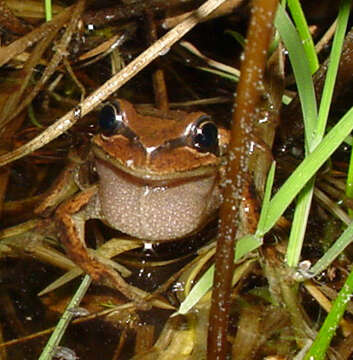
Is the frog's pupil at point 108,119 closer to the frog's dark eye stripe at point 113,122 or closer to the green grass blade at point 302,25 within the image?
the frog's dark eye stripe at point 113,122

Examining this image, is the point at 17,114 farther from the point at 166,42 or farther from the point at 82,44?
the point at 166,42

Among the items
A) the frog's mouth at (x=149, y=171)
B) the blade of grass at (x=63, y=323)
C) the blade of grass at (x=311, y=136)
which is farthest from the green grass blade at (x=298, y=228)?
the blade of grass at (x=63, y=323)

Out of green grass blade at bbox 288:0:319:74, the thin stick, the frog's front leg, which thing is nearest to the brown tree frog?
the frog's front leg

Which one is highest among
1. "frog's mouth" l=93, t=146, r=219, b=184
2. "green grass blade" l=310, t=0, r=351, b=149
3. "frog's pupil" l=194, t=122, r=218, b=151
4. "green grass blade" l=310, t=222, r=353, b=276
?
"green grass blade" l=310, t=0, r=351, b=149

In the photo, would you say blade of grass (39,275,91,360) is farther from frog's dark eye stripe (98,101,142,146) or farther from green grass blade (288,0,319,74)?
green grass blade (288,0,319,74)

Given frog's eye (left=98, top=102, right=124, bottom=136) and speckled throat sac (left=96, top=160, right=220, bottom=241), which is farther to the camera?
speckled throat sac (left=96, top=160, right=220, bottom=241)
